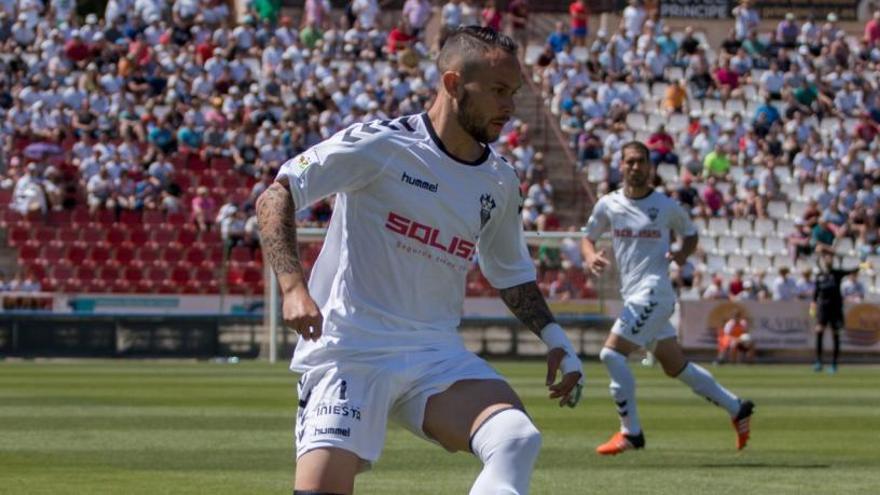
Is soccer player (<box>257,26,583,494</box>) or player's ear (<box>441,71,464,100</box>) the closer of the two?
soccer player (<box>257,26,583,494</box>)

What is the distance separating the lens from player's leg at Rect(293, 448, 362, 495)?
6.84 m

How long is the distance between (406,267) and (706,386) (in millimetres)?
8378

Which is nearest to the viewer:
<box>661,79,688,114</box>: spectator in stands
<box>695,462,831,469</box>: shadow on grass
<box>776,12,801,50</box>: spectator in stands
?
<box>695,462,831,469</box>: shadow on grass

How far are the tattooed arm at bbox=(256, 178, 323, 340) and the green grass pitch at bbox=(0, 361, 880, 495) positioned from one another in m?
4.98

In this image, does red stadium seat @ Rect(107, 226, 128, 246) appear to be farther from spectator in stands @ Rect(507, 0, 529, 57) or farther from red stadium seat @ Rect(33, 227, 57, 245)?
spectator in stands @ Rect(507, 0, 529, 57)

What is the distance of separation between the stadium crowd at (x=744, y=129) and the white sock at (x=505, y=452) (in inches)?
1197

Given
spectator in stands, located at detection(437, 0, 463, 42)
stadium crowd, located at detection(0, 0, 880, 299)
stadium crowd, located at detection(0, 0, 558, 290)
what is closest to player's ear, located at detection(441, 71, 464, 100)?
stadium crowd, located at detection(0, 0, 880, 299)

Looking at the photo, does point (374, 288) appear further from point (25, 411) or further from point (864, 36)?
point (864, 36)

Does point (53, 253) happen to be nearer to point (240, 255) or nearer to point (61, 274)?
point (61, 274)

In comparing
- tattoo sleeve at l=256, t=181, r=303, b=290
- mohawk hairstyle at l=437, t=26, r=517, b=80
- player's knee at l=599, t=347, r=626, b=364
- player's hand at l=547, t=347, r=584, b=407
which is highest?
mohawk hairstyle at l=437, t=26, r=517, b=80

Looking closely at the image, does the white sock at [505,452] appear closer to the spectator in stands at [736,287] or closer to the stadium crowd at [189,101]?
the stadium crowd at [189,101]

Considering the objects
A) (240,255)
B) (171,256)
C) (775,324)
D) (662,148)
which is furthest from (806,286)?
(171,256)

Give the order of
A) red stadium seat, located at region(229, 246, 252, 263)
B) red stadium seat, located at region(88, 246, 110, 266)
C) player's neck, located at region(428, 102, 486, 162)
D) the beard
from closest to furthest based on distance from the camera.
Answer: the beard, player's neck, located at region(428, 102, 486, 162), red stadium seat, located at region(229, 246, 252, 263), red stadium seat, located at region(88, 246, 110, 266)

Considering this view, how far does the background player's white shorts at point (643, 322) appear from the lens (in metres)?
15.4
